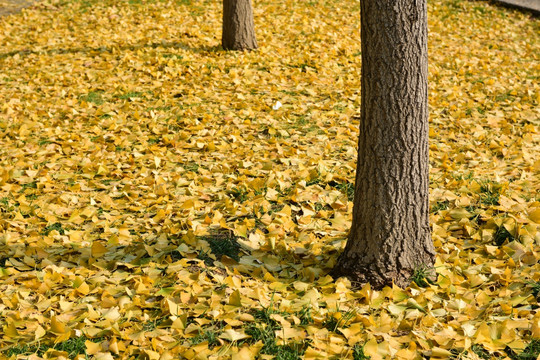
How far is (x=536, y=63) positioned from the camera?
282 inches

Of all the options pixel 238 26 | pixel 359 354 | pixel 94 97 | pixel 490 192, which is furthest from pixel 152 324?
pixel 238 26

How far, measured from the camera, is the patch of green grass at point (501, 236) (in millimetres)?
3356

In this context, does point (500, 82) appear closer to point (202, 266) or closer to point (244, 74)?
point (244, 74)

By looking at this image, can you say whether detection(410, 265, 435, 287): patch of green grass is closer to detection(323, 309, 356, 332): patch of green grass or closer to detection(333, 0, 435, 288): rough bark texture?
detection(333, 0, 435, 288): rough bark texture

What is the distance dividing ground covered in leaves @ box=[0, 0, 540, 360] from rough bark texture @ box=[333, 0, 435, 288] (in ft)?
0.43

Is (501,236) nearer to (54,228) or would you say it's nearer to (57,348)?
(57,348)

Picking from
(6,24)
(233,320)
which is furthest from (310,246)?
(6,24)

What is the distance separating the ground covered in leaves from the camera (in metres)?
2.69

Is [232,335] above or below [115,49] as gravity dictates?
below

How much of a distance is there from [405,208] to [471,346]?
0.78m

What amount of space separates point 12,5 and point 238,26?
18.3 ft

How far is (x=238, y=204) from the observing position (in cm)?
388

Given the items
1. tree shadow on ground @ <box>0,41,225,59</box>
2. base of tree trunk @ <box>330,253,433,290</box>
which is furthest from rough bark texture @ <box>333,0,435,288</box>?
tree shadow on ground @ <box>0,41,225,59</box>

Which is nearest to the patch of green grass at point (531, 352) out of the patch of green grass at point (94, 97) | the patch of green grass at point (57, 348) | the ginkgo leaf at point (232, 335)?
the ginkgo leaf at point (232, 335)
